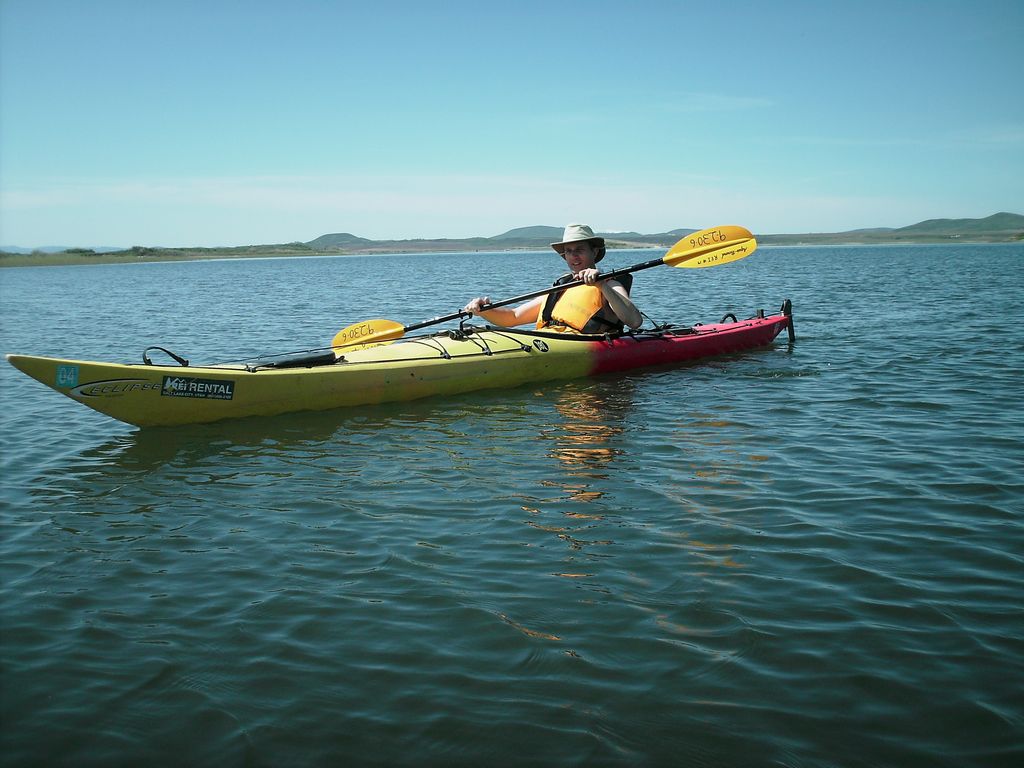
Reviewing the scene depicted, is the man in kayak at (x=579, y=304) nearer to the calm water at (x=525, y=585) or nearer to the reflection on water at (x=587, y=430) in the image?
the reflection on water at (x=587, y=430)

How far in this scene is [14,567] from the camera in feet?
14.8

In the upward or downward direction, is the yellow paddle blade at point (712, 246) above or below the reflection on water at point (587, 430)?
above

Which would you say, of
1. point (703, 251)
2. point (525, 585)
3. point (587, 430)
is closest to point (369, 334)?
point (587, 430)

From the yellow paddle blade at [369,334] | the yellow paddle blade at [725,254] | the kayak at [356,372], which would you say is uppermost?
the yellow paddle blade at [725,254]

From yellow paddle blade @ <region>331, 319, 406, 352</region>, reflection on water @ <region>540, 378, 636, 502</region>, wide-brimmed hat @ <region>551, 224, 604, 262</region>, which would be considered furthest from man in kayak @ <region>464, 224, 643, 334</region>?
yellow paddle blade @ <region>331, 319, 406, 352</region>

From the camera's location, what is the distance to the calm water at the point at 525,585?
2941 mm

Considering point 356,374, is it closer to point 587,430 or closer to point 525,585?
point 587,430

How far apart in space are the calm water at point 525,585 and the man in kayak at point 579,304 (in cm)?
151

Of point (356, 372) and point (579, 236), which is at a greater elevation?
point (579, 236)

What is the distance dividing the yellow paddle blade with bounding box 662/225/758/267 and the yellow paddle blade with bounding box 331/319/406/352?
3.58 m

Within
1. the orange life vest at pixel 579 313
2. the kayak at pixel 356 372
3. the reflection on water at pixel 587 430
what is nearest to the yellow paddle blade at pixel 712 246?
the orange life vest at pixel 579 313

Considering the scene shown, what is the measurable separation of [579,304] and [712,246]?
197 centimetres

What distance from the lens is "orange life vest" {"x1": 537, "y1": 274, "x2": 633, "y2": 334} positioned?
32.2 ft

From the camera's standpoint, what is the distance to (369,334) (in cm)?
909
